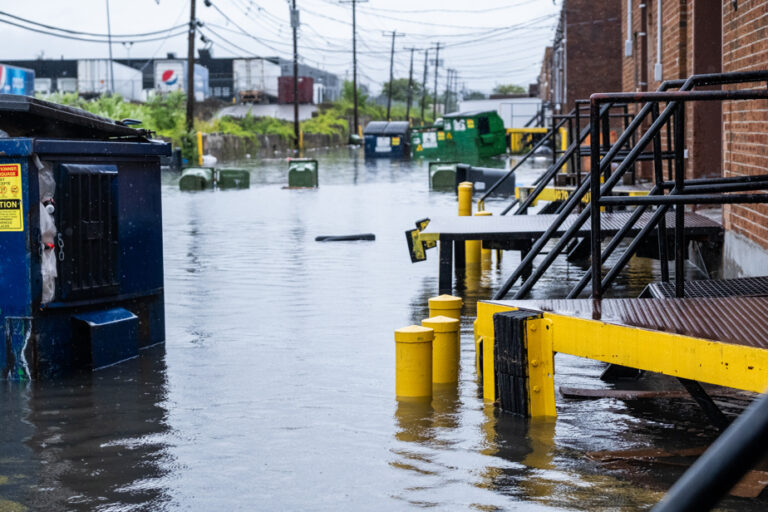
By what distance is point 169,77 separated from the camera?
11788 centimetres

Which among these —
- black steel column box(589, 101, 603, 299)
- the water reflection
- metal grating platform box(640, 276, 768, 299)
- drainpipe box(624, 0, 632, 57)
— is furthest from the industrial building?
black steel column box(589, 101, 603, 299)

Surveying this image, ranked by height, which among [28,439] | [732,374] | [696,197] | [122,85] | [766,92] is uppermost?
[122,85]

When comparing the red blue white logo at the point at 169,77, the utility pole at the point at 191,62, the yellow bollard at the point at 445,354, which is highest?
the red blue white logo at the point at 169,77

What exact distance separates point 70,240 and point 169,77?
113m

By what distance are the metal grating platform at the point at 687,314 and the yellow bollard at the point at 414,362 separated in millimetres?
625

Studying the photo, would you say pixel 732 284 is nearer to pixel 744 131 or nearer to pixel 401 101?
pixel 744 131

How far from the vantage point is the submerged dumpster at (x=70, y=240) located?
761cm

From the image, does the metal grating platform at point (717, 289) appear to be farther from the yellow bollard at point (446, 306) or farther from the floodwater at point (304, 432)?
the yellow bollard at point (446, 306)

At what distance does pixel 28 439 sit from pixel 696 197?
147 inches

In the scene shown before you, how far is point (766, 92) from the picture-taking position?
5973mm

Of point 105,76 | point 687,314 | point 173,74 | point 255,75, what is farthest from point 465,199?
point 105,76

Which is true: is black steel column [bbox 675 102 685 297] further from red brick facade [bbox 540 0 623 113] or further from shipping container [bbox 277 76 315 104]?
shipping container [bbox 277 76 315 104]

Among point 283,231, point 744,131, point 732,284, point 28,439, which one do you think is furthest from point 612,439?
point 283,231

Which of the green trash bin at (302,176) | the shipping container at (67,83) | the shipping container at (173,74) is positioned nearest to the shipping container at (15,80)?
the shipping container at (173,74)
